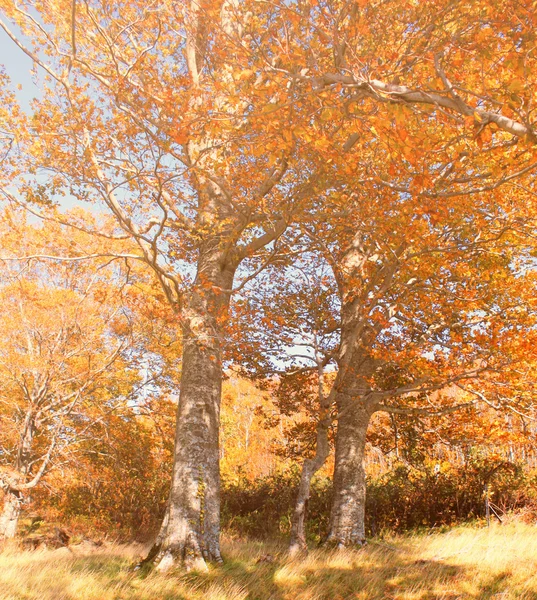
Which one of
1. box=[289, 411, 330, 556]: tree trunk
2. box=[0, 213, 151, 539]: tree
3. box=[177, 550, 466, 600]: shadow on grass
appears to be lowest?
box=[177, 550, 466, 600]: shadow on grass

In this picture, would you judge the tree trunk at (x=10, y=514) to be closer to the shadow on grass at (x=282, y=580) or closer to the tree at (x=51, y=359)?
the tree at (x=51, y=359)

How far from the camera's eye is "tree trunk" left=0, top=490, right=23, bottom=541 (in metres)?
13.8

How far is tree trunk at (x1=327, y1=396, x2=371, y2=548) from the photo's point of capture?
407 inches

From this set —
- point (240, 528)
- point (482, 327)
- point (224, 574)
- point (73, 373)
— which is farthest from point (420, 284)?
point (73, 373)

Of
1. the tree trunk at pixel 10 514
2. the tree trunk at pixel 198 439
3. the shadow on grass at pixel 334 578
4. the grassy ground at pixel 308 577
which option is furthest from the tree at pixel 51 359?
the shadow on grass at pixel 334 578

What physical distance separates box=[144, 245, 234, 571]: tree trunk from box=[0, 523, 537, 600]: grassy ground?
0.47 m

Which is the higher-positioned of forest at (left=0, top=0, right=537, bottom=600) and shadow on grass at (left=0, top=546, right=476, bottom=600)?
forest at (left=0, top=0, right=537, bottom=600)

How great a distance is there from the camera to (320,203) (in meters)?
10.1

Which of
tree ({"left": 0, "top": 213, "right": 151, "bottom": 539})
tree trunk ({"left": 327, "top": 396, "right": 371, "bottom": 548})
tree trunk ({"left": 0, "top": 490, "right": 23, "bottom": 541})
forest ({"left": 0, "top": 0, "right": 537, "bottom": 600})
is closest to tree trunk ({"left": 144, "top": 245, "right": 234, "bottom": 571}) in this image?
forest ({"left": 0, "top": 0, "right": 537, "bottom": 600})

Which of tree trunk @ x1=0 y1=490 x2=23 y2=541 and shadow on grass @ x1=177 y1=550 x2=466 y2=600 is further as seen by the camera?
tree trunk @ x1=0 y1=490 x2=23 y2=541

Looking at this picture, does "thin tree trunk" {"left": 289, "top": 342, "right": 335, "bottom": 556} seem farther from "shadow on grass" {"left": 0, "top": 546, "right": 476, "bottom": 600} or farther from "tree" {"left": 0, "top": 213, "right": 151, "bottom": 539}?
"tree" {"left": 0, "top": 213, "right": 151, "bottom": 539}

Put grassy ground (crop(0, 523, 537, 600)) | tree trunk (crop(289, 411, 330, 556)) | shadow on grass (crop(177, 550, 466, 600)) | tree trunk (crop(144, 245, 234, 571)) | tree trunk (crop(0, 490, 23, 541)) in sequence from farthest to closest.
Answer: tree trunk (crop(0, 490, 23, 541)) < tree trunk (crop(289, 411, 330, 556)) < tree trunk (crop(144, 245, 234, 571)) < shadow on grass (crop(177, 550, 466, 600)) < grassy ground (crop(0, 523, 537, 600))

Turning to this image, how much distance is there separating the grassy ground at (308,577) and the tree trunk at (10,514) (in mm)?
6633

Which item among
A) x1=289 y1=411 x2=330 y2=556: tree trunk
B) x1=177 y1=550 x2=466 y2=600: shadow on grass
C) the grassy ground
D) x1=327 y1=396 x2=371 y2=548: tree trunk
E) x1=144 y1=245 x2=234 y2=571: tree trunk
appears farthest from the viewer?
x1=327 y1=396 x2=371 y2=548: tree trunk
